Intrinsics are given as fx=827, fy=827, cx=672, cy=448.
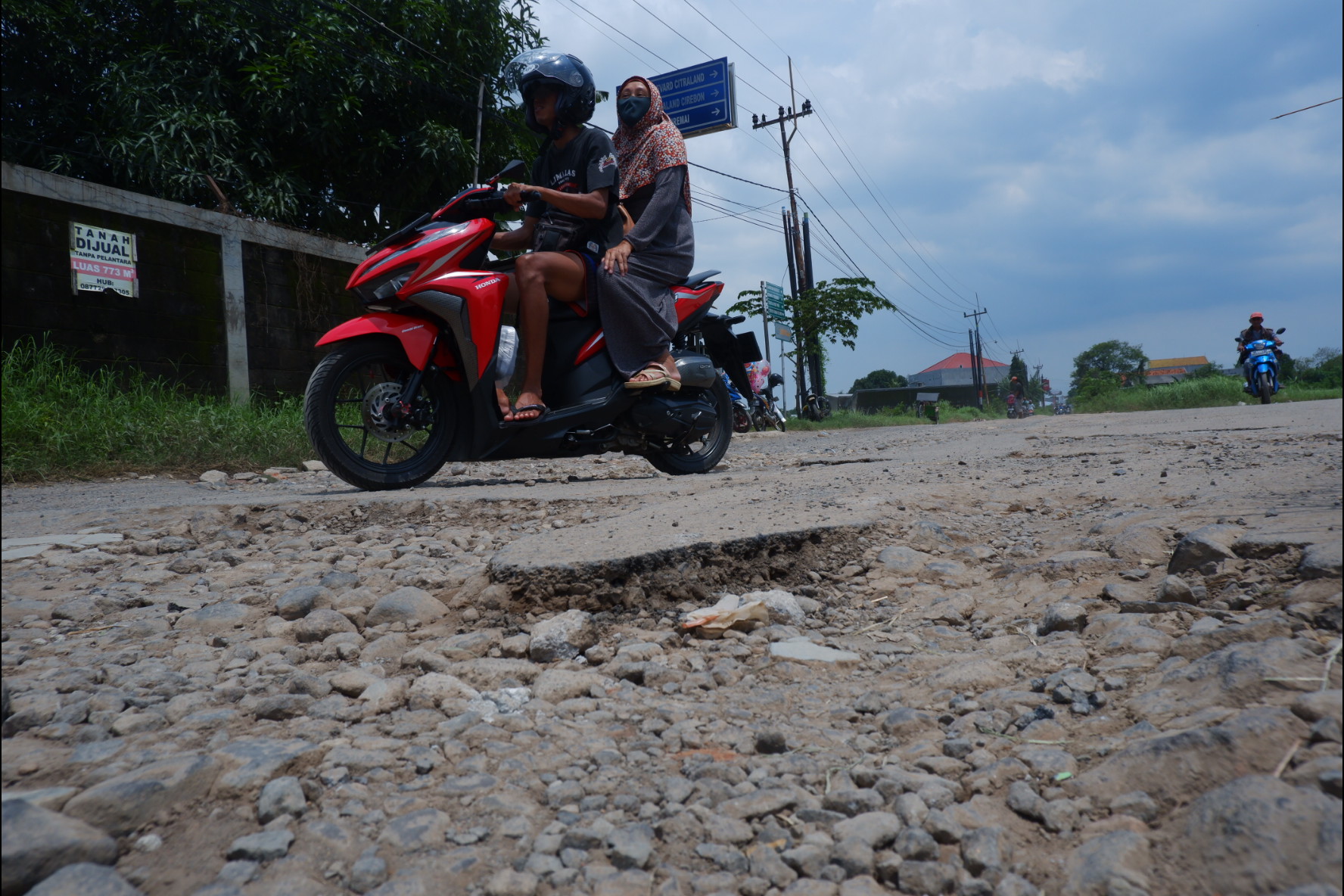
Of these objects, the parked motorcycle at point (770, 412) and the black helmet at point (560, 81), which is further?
the parked motorcycle at point (770, 412)

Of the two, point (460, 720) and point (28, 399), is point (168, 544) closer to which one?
point (28, 399)

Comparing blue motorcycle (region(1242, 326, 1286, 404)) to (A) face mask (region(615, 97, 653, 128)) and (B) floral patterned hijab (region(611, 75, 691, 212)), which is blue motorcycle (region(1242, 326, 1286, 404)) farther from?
(A) face mask (region(615, 97, 653, 128))

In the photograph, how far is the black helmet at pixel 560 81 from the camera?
3.47 meters

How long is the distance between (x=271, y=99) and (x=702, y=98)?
13.6 m

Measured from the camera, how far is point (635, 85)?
3.88 meters

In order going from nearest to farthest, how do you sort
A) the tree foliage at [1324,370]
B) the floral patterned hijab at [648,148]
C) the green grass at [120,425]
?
the tree foliage at [1324,370]
the green grass at [120,425]
the floral patterned hijab at [648,148]

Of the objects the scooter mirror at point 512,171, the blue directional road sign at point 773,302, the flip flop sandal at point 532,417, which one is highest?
the blue directional road sign at point 773,302

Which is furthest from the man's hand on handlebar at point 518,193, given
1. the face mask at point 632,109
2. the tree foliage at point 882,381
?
the tree foliage at point 882,381

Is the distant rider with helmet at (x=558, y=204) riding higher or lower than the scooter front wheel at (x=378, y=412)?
higher

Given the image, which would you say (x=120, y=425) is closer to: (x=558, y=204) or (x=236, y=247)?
(x=558, y=204)

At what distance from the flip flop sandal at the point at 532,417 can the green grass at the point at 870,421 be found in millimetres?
8240

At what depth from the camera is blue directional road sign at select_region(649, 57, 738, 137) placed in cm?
1659

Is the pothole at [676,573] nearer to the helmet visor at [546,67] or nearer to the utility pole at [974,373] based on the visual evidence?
the helmet visor at [546,67]

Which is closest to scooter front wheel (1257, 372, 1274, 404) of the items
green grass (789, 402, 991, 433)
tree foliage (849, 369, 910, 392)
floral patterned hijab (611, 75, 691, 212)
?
floral patterned hijab (611, 75, 691, 212)
